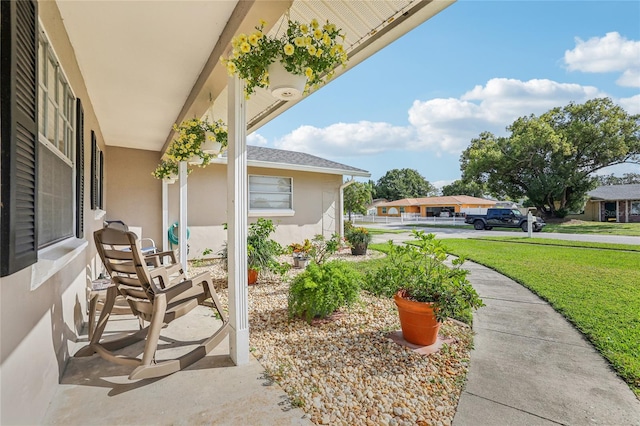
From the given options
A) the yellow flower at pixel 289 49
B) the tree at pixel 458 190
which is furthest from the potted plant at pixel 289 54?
the tree at pixel 458 190

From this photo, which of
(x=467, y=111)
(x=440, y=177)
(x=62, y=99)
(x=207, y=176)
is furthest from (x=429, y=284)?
(x=440, y=177)

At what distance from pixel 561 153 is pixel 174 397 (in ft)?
83.7

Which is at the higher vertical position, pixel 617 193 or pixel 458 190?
pixel 458 190

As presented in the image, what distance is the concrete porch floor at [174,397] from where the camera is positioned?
5.81ft

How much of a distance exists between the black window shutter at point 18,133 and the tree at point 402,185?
5089 centimetres

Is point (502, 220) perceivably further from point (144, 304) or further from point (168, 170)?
point (144, 304)

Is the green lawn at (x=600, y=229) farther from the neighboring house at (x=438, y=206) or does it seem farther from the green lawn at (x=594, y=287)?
the neighboring house at (x=438, y=206)

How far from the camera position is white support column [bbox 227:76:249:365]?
95.5 inches

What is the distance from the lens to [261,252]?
518 centimetres

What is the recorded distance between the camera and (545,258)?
7.26 metres

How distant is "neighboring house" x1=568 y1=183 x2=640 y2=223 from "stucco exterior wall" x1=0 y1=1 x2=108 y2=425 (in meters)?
31.6

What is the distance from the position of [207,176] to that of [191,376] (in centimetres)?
600

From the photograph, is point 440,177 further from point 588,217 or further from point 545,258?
point 545,258

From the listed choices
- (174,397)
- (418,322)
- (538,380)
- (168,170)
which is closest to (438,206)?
(168,170)
